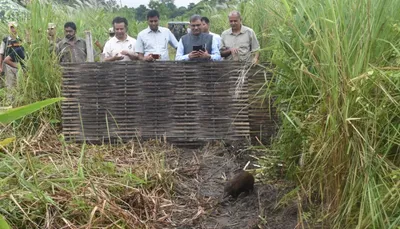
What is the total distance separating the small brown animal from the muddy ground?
46 millimetres

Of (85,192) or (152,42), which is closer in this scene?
(85,192)

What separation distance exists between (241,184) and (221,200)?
213 millimetres

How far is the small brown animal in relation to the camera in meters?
4.45

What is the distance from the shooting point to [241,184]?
4.44 meters

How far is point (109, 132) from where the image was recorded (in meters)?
6.21

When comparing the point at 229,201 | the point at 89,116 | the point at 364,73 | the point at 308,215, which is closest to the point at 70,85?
the point at 89,116

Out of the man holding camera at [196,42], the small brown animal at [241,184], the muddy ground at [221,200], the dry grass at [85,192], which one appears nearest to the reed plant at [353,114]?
the muddy ground at [221,200]

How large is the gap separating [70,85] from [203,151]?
170cm

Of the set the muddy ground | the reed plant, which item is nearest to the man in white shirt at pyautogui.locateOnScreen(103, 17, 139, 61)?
the muddy ground

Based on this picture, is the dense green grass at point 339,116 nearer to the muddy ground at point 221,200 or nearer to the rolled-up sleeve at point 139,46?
the muddy ground at point 221,200

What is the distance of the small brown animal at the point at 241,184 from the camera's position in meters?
4.45

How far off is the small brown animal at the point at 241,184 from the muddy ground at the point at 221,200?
1.8 inches

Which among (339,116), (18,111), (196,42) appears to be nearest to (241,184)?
(339,116)

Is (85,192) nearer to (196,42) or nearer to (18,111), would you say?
(18,111)
